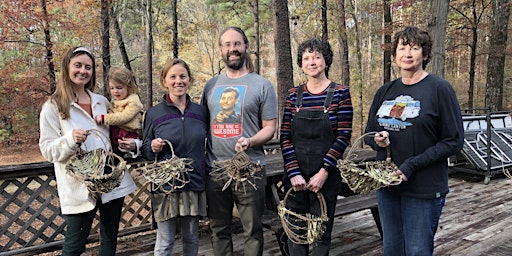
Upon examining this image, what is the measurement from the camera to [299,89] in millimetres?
2248

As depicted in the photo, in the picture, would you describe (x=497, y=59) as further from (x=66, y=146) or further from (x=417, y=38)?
(x=66, y=146)

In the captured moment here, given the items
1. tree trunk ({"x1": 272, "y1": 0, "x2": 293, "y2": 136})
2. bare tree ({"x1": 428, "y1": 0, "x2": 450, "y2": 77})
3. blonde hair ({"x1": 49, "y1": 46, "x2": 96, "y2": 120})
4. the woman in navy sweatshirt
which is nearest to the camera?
the woman in navy sweatshirt

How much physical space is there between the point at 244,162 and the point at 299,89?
1.91 ft

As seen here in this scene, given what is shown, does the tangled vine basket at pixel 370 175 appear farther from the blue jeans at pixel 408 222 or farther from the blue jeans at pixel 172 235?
the blue jeans at pixel 172 235

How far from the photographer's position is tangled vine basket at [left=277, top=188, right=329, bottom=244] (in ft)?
7.03

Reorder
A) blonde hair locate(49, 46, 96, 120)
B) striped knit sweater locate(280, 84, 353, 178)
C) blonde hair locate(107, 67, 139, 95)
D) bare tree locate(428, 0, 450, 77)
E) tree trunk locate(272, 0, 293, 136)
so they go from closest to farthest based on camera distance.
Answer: blonde hair locate(49, 46, 96, 120) < striped knit sweater locate(280, 84, 353, 178) < blonde hair locate(107, 67, 139, 95) < bare tree locate(428, 0, 450, 77) < tree trunk locate(272, 0, 293, 136)

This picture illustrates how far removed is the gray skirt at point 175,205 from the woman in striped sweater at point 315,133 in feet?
1.97

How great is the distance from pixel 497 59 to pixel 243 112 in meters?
10.1

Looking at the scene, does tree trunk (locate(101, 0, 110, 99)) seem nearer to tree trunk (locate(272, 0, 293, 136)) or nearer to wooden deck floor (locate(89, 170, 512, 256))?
tree trunk (locate(272, 0, 293, 136))

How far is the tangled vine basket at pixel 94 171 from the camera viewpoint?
184cm

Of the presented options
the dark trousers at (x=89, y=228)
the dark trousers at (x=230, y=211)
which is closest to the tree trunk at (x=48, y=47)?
the dark trousers at (x=89, y=228)

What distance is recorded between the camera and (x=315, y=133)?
7.06 ft

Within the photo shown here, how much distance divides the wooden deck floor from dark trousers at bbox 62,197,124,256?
1.14 m

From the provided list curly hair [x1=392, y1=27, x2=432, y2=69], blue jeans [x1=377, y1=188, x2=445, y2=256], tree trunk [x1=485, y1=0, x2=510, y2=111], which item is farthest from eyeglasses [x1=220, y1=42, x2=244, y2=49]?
tree trunk [x1=485, y1=0, x2=510, y2=111]
